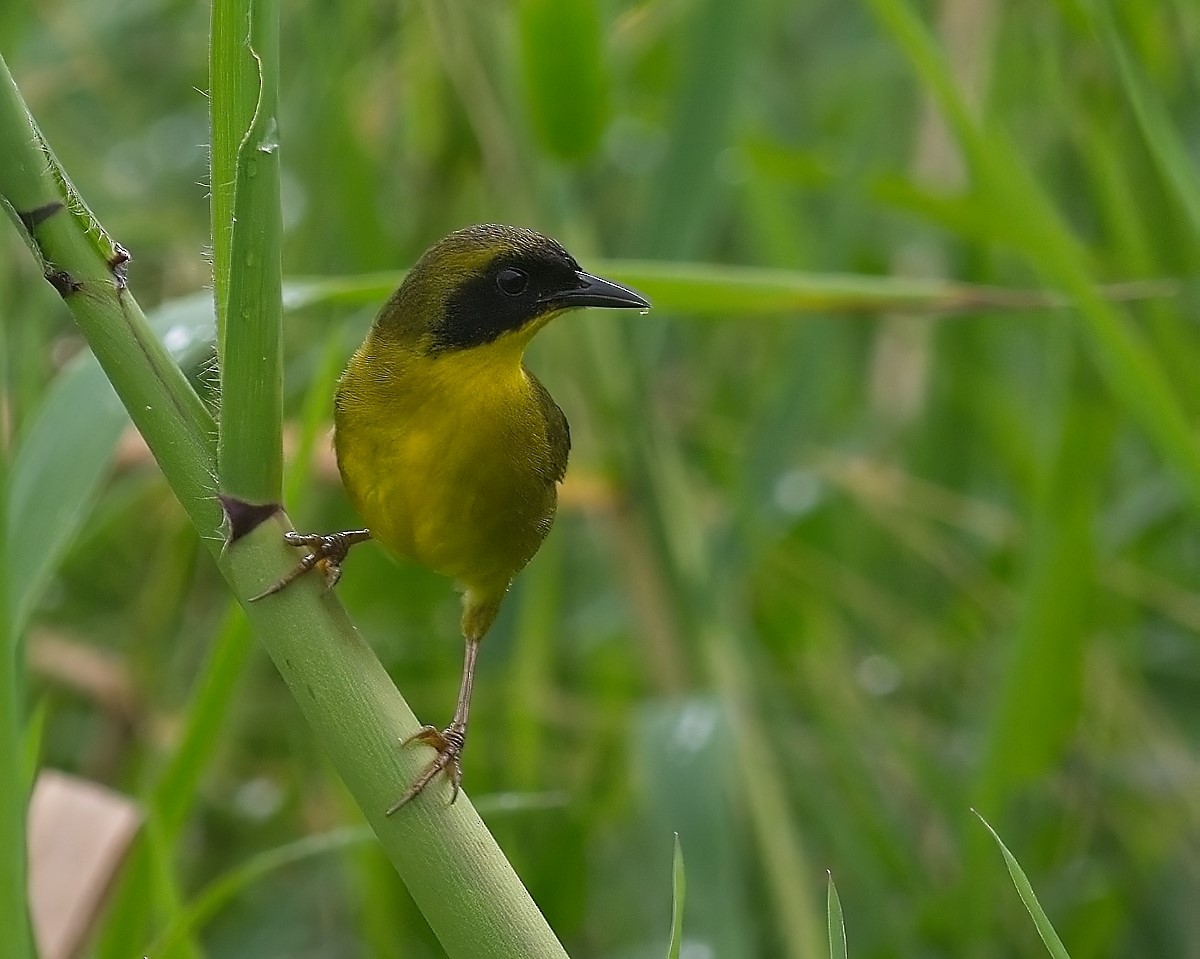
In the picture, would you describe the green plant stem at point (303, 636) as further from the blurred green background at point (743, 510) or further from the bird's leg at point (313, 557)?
the blurred green background at point (743, 510)

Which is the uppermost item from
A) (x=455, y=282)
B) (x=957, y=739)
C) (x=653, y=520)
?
(x=455, y=282)

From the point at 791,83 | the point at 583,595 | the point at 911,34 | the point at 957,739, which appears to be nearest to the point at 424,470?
the point at 911,34

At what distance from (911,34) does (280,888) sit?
2.00 meters

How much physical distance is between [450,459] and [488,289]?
0.23 metres

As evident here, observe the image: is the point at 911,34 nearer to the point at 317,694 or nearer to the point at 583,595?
the point at 317,694

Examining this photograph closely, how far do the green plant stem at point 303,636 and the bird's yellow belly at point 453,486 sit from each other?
2.55 feet

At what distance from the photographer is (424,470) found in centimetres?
185

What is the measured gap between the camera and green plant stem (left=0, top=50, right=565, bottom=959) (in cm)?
99

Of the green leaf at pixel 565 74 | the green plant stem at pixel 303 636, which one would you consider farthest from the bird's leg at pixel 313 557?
the green leaf at pixel 565 74

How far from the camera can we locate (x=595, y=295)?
6.12ft

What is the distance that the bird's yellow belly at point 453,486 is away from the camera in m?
1.86

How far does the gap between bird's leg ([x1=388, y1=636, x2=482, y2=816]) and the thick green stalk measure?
0.74ft

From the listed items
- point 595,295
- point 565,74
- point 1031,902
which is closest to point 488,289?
point 595,295

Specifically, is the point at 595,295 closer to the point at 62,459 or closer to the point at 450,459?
the point at 450,459
